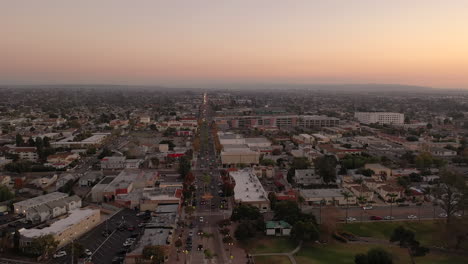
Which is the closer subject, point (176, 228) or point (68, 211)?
point (176, 228)

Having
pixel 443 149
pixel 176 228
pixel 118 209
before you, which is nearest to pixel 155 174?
pixel 118 209

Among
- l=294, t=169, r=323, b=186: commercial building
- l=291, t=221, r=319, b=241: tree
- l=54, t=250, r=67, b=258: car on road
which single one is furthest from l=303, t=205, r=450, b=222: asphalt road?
l=54, t=250, r=67, b=258: car on road

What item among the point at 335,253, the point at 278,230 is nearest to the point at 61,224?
the point at 278,230

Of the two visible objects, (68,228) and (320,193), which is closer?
(68,228)

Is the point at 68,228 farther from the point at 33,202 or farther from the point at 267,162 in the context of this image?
the point at 267,162

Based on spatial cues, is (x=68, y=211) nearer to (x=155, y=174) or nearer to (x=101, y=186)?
(x=101, y=186)

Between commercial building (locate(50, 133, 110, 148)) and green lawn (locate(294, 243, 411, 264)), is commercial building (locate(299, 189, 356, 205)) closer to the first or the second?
green lawn (locate(294, 243, 411, 264))

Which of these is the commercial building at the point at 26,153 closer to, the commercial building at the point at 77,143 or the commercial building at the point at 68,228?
the commercial building at the point at 77,143
